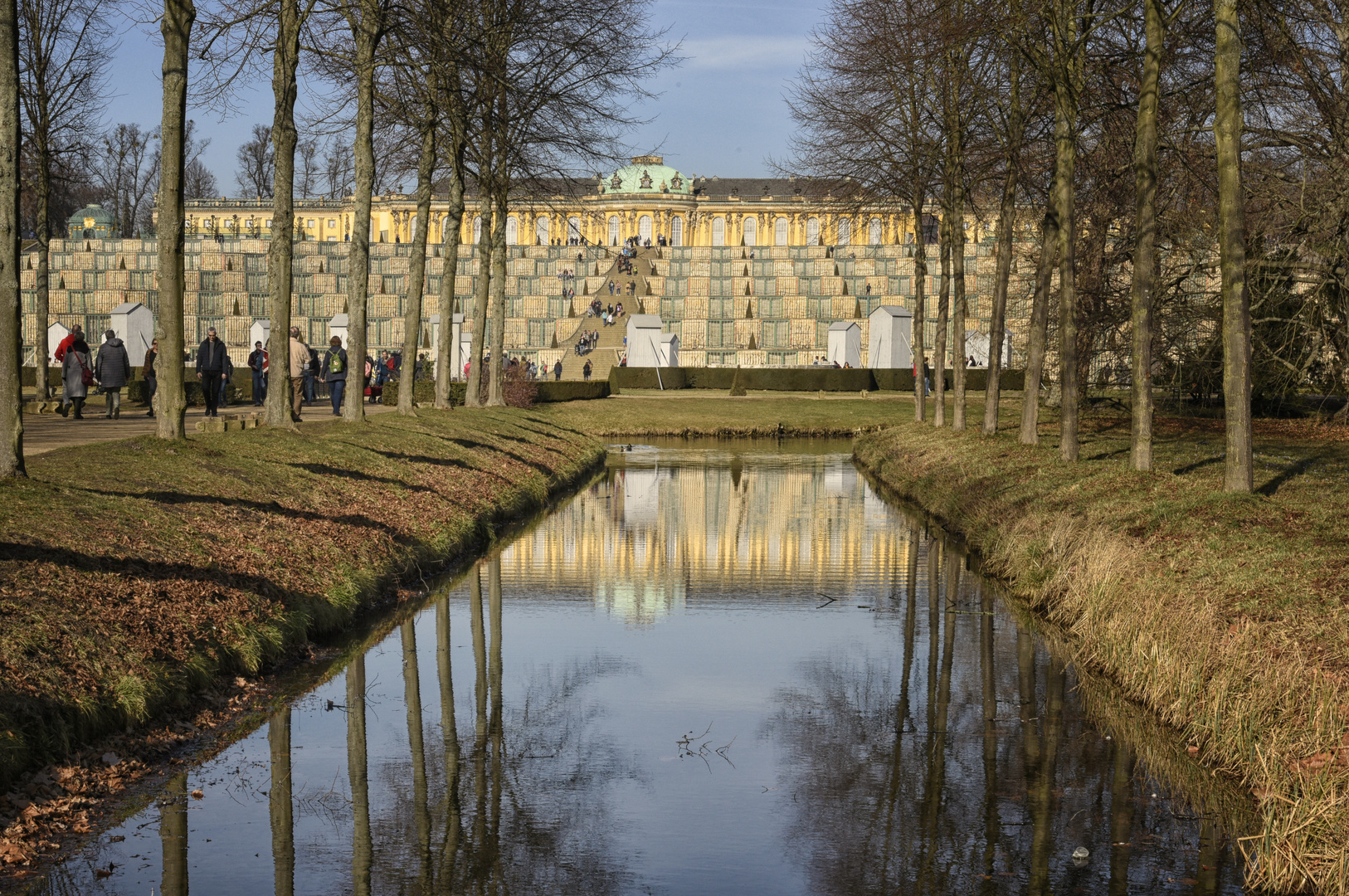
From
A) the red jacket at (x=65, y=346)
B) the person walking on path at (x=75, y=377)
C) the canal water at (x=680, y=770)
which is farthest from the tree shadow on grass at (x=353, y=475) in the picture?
the red jacket at (x=65, y=346)

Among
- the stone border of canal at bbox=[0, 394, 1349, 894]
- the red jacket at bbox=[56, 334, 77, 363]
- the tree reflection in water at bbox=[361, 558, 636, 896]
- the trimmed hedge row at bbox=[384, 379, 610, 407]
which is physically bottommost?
the tree reflection in water at bbox=[361, 558, 636, 896]

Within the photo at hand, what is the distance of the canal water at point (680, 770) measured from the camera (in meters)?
5.94

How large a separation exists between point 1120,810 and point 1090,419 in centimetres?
2469

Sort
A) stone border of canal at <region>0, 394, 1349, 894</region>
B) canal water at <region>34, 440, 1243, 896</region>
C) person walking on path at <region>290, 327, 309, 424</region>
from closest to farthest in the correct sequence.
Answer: canal water at <region>34, 440, 1243, 896</region> → stone border of canal at <region>0, 394, 1349, 894</region> → person walking on path at <region>290, 327, 309, 424</region>

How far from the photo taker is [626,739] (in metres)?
8.13

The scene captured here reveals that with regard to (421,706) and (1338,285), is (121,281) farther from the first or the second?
→ (421,706)

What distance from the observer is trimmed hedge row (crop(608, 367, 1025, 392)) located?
5003cm

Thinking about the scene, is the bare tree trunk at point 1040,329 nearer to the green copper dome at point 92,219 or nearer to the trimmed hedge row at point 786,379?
the trimmed hedge row at point 786,379

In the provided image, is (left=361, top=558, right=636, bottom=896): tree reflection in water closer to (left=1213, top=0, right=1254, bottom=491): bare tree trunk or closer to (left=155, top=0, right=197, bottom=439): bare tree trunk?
(left=155, top=0, right=197, bottom=439): bare tree trunk

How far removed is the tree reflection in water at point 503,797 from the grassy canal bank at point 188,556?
135cm

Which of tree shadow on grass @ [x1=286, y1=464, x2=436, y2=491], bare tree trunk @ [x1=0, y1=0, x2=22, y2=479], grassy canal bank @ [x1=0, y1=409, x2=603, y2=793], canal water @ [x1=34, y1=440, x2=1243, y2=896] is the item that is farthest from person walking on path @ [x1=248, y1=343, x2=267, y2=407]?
bare tree trunk @ [x1=0, y1=0, x2=22, y2=479]

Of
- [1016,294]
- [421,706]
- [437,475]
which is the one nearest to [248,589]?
[421,706]

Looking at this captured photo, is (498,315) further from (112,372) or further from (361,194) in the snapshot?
(361,194)

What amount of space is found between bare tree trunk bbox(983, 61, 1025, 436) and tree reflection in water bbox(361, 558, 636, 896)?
49.7 feet
